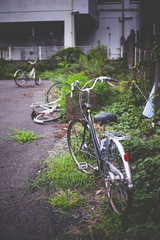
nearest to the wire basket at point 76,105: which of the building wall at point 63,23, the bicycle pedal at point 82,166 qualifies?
the bicycle pedal at point 82,166

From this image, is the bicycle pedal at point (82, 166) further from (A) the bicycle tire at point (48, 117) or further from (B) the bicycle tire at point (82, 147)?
(A) the bicycle tire at point (48, 117)

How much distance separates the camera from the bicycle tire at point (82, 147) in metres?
3.45

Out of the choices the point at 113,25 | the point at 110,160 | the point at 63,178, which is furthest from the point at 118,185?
the point at 113,25

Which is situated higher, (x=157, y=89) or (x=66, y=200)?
(x=157, y=89)

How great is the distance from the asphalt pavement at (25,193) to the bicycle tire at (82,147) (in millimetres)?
604

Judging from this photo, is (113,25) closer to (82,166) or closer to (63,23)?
(63,23)

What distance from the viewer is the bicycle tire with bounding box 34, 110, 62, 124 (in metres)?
6.09

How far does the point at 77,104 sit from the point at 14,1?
1812 cm

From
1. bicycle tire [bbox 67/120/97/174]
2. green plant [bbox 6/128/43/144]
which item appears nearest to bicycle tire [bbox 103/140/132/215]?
bicycle tire [bbox 67/120/97/174]

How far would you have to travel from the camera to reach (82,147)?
3629 mm

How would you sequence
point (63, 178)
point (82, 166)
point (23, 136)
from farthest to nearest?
point (23, 136) < point (82, 166) < point (63, 178)

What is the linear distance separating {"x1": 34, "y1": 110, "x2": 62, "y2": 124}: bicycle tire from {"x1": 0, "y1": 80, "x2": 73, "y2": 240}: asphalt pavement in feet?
0.45

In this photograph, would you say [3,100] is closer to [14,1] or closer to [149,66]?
[149,66]

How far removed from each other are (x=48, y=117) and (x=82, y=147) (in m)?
2.91
